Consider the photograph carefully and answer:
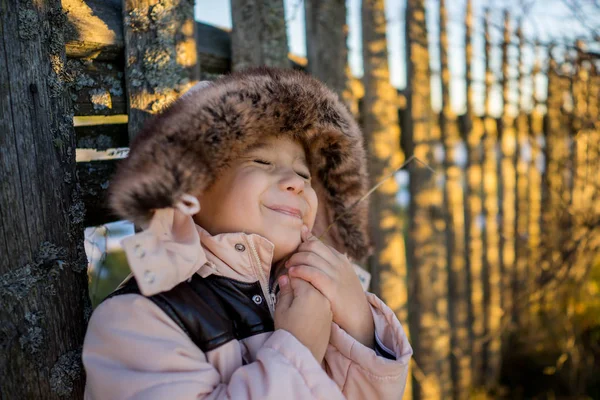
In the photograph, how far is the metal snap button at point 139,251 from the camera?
1.39 m

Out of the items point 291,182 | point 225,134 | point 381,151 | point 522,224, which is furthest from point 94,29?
point 522,224

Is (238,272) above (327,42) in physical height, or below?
below

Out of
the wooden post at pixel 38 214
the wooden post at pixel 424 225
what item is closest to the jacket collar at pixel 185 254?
the wooden post at pixel 38 214

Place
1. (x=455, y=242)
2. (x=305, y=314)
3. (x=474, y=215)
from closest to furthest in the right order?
1. (x=305, y=314)
2. (x=455, y=242)
3. (x=474, y=215)

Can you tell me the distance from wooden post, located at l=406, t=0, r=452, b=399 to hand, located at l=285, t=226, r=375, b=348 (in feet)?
5.37

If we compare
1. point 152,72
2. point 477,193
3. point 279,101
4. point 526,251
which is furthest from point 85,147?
point 526,251

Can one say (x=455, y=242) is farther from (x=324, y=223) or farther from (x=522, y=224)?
(x=324, y=223)

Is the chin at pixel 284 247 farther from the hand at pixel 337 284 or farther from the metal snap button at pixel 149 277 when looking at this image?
the metal snap button at pixel 149 277

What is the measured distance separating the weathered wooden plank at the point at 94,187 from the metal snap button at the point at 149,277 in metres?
0.62

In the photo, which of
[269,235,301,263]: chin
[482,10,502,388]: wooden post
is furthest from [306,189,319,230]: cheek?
[482,10,502,388]: wooden post

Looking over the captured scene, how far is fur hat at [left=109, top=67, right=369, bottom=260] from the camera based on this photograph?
58.6 inches

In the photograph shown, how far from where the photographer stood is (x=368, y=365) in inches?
66.1

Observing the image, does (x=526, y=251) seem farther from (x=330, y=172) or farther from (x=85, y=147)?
(x=85, y=147)

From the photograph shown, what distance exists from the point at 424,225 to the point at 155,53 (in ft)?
7.16
